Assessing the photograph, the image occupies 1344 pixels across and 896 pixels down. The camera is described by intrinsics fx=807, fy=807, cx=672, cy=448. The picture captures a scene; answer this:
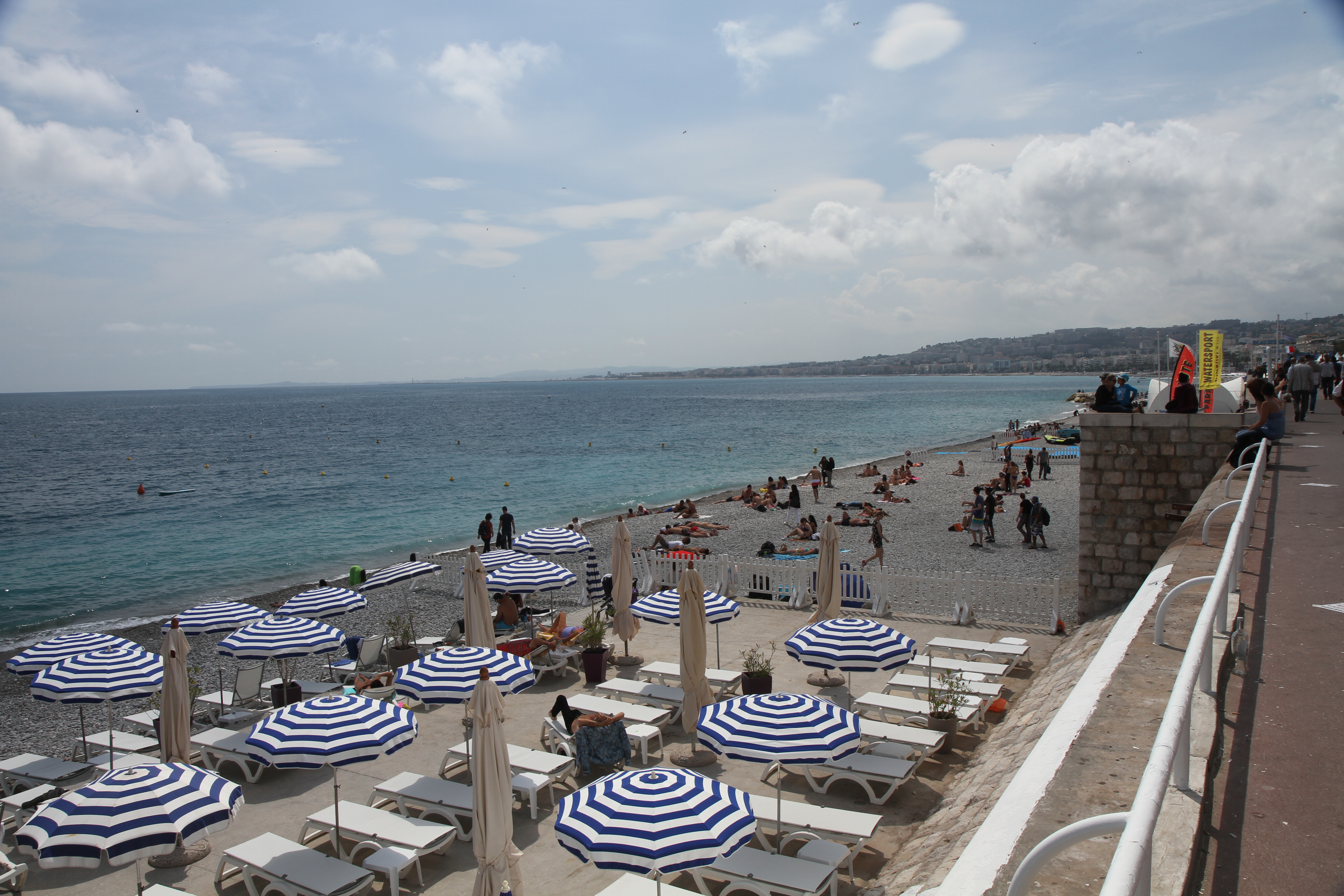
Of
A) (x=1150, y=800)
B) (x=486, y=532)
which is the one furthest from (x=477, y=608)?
(x=486, y=532)

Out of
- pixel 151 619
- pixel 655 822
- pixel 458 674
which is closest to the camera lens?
pixel 655 822

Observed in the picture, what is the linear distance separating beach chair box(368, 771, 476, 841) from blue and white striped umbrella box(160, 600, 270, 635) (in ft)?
17.1

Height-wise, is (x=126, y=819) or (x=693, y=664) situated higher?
(x=126, y=819)

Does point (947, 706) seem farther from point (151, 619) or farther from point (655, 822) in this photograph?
point (151, 619)

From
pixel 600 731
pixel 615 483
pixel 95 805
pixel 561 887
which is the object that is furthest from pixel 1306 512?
pixel 615 483

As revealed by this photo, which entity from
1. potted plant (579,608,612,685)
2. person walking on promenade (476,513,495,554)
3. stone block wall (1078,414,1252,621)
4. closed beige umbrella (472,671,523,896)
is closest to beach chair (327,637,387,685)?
potted plant (579,608,612,685)

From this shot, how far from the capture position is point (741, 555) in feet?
81.0

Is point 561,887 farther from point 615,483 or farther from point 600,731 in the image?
point 615,483

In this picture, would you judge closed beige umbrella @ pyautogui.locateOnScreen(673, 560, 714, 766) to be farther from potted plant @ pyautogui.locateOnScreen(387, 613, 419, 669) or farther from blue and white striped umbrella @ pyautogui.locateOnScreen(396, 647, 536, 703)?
potted plant @ pyautogui.locateOnScreen(387, 613, 419, 669)

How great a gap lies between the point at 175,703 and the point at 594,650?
5.29 meters

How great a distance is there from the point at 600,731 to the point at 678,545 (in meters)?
15.4

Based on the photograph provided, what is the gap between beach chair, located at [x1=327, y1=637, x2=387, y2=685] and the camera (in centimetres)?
1343

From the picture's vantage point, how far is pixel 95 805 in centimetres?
582

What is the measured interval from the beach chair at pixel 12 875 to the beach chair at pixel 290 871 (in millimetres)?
1594
